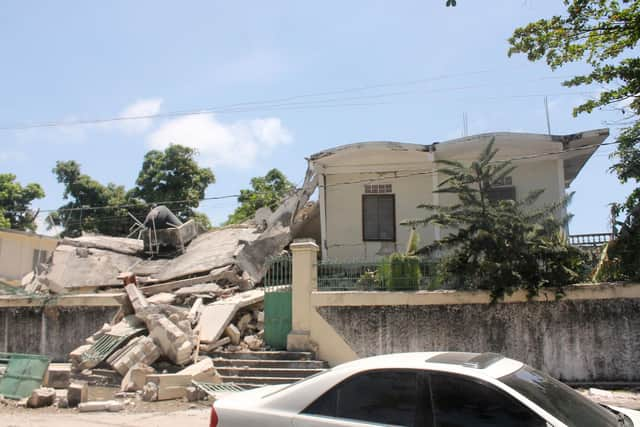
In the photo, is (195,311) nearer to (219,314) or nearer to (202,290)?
(219,314)

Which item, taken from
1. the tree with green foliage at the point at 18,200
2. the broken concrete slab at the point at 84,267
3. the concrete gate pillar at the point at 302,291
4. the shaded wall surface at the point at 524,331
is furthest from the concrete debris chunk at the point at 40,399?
the tree with green foliage at the point at 18,200

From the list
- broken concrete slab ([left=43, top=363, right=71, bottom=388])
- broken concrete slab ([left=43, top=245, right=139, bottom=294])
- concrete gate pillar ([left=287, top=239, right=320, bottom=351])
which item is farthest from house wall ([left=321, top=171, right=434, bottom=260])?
broken concrete slab ([left=43, top=363, right=71, bottom=388])

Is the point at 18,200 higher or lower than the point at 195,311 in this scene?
higher

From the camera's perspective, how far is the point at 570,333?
10508 millimetres

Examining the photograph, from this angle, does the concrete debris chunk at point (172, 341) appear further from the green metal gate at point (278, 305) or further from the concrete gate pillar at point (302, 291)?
the concrete gate pillar at point (302, 291)

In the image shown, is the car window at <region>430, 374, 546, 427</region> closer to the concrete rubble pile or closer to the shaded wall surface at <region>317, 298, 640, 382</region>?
the concrete rubble pile

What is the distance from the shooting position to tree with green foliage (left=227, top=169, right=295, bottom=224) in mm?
30312

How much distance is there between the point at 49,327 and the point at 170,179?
54.0ft

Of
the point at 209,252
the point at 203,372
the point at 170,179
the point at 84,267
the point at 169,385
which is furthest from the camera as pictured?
the point at 170,179

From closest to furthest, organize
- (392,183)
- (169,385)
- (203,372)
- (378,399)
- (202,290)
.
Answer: (378,399)
(169,385)
(203,372)
(202,290)
(392,183)

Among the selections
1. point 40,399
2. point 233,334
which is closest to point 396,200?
point 233,334

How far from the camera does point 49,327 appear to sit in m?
14.1

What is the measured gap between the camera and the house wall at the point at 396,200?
15.4 metres

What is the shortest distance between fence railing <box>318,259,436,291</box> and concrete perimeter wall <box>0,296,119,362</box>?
5662 millimetres
